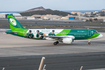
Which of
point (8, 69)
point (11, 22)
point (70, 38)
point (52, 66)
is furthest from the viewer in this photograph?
point (11, 22)

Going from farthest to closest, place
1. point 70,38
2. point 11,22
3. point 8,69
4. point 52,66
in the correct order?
point 11,22, point 70,38, point 52,66, point 8,69

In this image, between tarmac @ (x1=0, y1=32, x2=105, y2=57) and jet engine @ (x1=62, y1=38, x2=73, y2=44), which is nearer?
tarmac @ (x1=0, y1=32, x2=105, y2=57)

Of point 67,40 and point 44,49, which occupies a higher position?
point 67,40

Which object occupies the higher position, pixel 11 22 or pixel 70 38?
pixel 11 22

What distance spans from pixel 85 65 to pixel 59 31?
22.0 metres

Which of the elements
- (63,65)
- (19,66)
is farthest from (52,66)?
(19,66)

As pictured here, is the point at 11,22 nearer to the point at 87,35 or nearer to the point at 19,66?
the point at 87,35

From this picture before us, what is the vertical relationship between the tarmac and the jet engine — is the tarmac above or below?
below

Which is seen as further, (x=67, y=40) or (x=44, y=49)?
(x=67, y=40)

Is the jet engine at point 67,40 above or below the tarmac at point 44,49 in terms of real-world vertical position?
above

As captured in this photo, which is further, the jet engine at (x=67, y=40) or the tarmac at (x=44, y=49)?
the jet engine at (x=67, y=40)

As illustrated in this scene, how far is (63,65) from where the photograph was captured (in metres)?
26.5

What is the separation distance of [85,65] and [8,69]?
9148mm

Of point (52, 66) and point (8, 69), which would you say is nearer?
point (8, 69)
